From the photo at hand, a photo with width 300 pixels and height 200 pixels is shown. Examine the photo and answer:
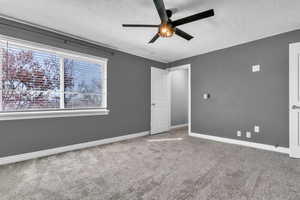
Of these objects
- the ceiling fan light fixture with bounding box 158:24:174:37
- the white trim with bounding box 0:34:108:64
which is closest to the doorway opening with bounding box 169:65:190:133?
the white trim with bounding box 0:34:108:64

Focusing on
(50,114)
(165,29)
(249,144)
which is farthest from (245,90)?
(50,114)

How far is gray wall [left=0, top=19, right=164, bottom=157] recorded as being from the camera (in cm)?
242

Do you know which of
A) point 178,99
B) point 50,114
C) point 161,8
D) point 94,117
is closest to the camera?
point 161,8

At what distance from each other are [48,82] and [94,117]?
3.82 feet

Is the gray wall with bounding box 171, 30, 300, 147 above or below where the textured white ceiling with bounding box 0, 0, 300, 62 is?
below

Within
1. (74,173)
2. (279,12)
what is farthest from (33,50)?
(279,12)

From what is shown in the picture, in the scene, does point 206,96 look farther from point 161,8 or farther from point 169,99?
point 161,8

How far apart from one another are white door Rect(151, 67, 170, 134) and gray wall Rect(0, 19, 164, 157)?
210 millimetres

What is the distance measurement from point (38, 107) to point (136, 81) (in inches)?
93.3

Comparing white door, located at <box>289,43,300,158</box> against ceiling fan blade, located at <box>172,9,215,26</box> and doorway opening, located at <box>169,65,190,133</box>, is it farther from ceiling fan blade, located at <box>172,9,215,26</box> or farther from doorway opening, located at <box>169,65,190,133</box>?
doorway opening, located at <box>169,65,190,133</box>

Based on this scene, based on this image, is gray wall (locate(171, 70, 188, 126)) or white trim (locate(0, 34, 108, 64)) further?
gray wall (locate(171, 70, 188, 126))

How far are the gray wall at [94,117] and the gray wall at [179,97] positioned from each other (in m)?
1.00

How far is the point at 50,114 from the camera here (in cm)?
272

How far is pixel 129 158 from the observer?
2611 millimetres
